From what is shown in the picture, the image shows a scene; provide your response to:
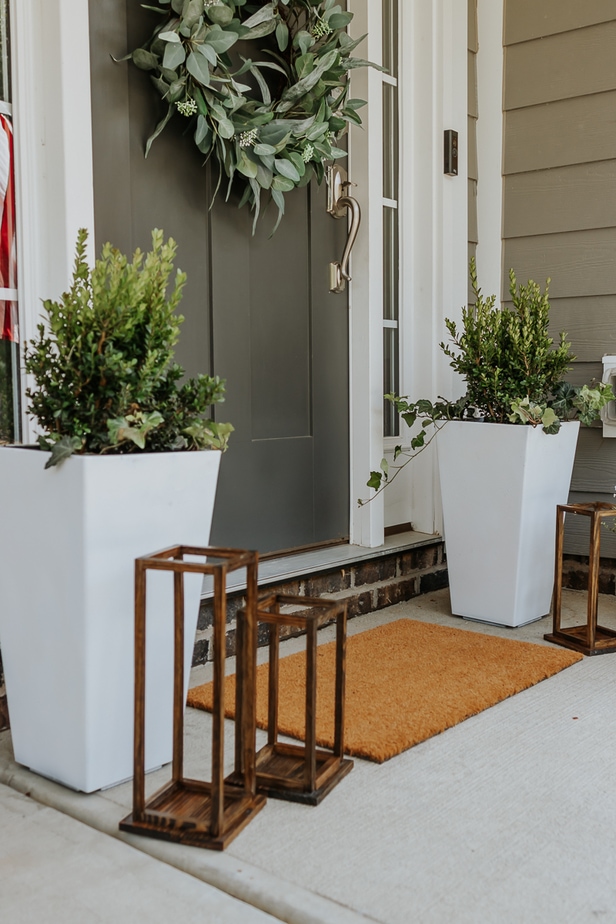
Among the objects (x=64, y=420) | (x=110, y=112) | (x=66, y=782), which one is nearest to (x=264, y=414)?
(x=110, y=112)

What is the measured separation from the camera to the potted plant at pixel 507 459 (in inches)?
88.2

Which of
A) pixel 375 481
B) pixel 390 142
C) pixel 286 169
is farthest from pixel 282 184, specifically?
pixel 375 481

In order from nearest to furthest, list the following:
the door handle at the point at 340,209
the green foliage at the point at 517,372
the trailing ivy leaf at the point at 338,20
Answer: the trailing ivy leaf at the point at 338,20
the green foliage at the point at 517,372
the door handle at the point at 340,209

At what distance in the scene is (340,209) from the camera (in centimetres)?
248

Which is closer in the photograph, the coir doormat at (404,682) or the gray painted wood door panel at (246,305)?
the coir doormat at (404,682)

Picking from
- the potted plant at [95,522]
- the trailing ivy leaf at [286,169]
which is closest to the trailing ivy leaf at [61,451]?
the potted plant at [95,522]

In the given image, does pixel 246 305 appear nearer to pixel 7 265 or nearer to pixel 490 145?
pixel 7 265

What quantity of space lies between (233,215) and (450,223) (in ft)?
2.88

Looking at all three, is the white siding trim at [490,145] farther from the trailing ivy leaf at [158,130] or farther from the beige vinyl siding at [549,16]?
the trailing ivy leaf at [158,130]

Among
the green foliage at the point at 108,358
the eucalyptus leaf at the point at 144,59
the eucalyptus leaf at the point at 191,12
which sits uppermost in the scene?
the eucalyptus leaf at the point at 191,12

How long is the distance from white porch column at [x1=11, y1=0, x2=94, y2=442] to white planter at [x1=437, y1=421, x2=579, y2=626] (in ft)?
3.75

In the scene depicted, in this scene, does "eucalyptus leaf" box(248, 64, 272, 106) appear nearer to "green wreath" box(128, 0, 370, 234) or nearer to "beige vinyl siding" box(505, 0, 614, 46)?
"green wreath" box(128, 0, 370, 234)

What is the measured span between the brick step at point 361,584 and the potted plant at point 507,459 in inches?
9.0

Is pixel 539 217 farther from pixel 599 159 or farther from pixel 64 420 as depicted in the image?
pixel 64 420
